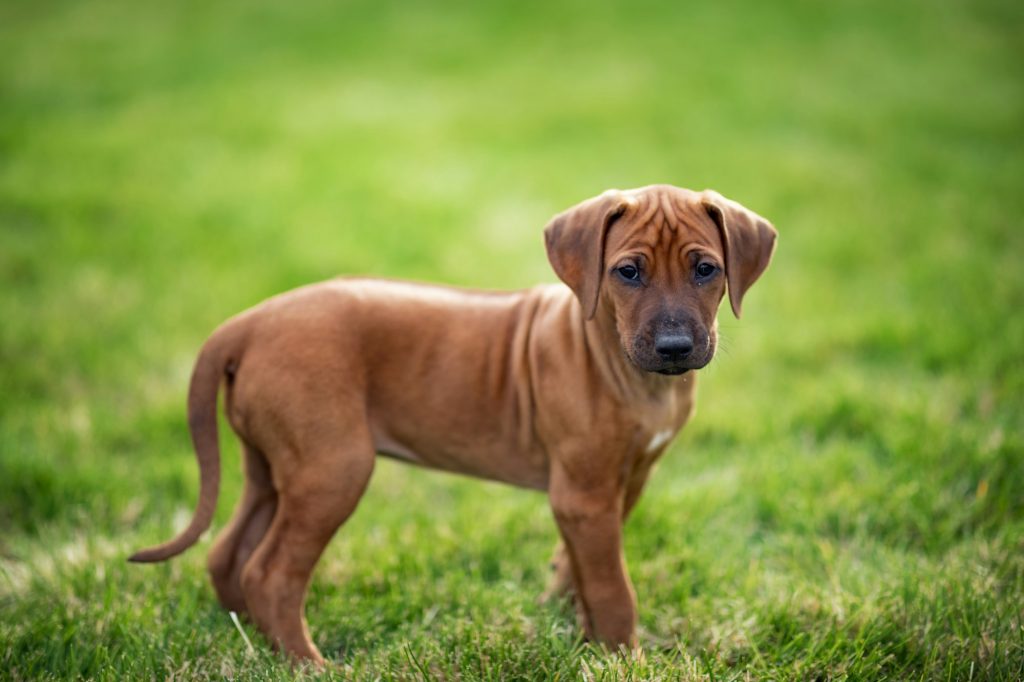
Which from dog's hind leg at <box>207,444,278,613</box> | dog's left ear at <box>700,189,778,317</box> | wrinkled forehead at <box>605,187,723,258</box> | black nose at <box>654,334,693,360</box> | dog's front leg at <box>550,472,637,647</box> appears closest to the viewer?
black nose at <box>654,334,693,360</box>

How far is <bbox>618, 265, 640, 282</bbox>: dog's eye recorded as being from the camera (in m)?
3.84

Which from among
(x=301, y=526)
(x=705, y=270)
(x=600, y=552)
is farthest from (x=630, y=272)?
(x=301, y=526)

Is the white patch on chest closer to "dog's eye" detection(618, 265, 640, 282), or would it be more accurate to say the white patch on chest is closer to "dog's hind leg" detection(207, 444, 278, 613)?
"dog's eye" detection(618, 265, 640, 282)

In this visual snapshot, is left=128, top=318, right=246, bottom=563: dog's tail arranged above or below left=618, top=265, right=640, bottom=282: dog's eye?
below

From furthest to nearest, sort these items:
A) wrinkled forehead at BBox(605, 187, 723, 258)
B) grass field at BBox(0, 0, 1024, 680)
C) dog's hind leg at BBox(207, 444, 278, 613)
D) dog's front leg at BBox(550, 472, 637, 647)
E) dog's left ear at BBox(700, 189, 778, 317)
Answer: dog's hind leg at BBox(207, 444, 278, 613), grass field at BBox(0, 0, 1024, 680), dog's front leg at BBox(550, 472, 637, 647), dog's left ear at BBox(700, 189, 778, 317), wrinkled forehead at BBox(605, 187, 723, 258)

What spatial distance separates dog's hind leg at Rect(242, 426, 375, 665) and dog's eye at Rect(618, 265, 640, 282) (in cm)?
123

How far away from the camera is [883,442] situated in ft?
19.0

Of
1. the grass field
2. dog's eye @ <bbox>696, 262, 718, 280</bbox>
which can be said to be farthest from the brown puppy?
the grass field

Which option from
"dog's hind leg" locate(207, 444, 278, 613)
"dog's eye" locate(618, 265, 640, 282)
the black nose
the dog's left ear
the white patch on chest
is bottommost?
"dog's hind leg" locate(207, 444, 278, 613)

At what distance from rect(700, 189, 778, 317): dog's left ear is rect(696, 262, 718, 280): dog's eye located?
3.8 inches

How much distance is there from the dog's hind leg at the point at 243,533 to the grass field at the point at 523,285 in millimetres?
135

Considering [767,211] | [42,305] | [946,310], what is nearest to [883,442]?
[946,310]

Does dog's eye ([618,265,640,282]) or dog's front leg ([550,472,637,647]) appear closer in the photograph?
dog's eye ([618,265,640,282])

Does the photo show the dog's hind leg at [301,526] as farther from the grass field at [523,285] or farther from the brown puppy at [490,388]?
the grass field at [523,285]
